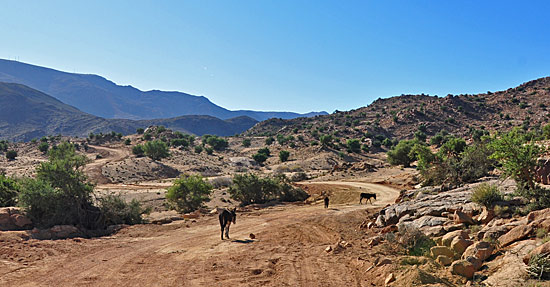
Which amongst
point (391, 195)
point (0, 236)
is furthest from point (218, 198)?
point (0, 236)

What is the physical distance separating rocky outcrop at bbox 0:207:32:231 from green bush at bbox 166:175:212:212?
36.3 feet

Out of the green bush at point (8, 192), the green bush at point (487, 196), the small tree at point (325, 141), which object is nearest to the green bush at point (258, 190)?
the green bush at point (8, 192)

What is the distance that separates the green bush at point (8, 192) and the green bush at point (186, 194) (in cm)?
1013

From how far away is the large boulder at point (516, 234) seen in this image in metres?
8.72

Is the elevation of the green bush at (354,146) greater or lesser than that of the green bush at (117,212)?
greater

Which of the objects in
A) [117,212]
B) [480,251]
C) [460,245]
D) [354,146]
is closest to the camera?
[480,251]

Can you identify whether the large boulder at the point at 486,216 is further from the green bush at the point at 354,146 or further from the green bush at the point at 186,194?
the green bush at the point at 354,146

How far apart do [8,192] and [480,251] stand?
25.6 m

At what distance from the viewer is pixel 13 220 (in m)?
16.1

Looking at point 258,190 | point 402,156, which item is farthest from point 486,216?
Answer: point 402,156

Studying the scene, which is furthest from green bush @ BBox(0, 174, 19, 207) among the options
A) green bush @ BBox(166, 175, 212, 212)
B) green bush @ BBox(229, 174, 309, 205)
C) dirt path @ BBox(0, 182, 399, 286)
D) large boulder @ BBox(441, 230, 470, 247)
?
large boulder @ BBox(441, 230, 470, 247)

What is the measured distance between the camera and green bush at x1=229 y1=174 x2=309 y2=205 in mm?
29281

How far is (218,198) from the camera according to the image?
3247 cm

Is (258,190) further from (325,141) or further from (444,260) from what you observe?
(325,141)
